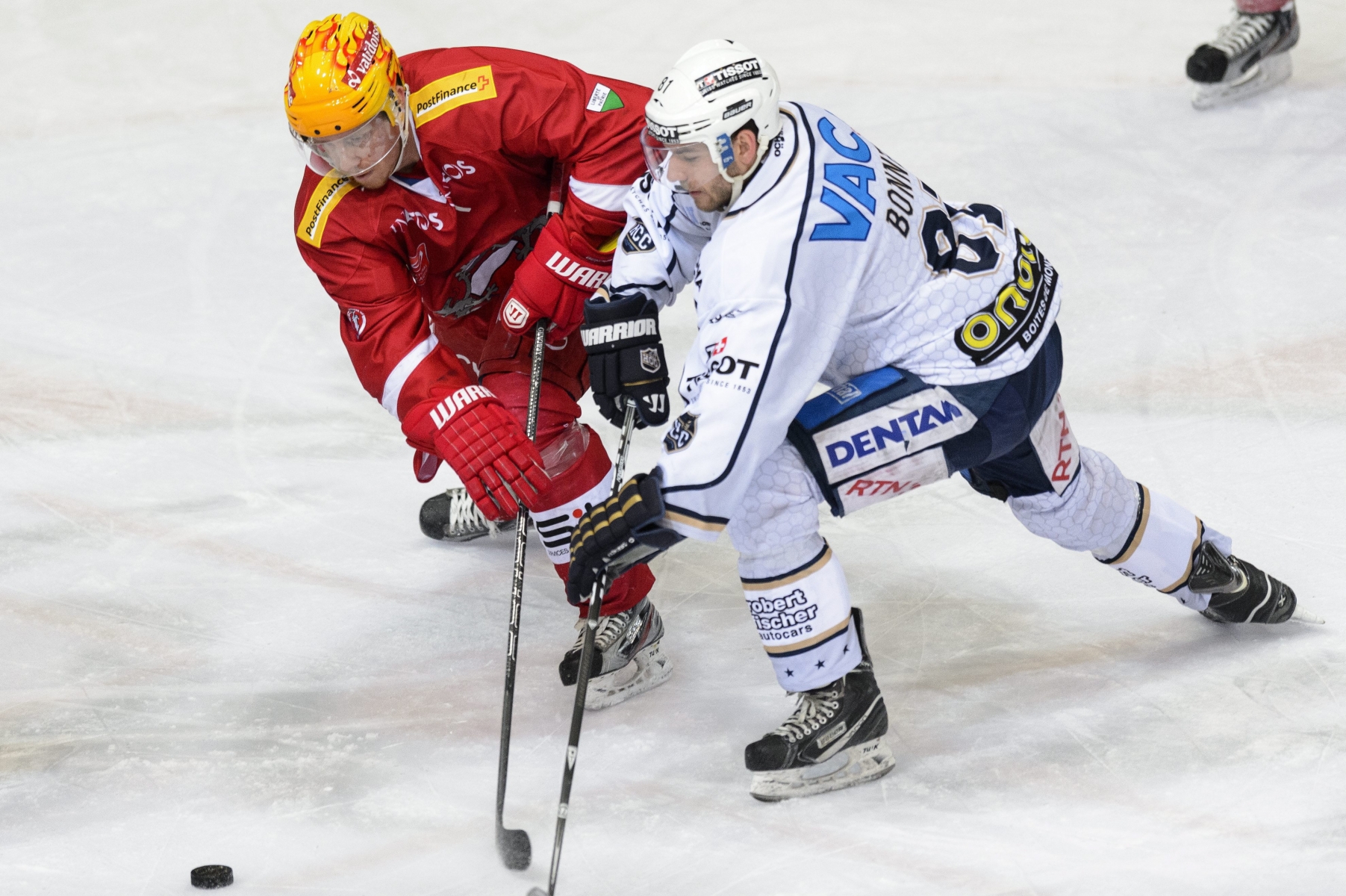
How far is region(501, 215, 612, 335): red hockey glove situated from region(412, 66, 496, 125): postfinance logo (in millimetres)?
299

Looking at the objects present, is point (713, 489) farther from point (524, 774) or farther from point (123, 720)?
point (123, 720)

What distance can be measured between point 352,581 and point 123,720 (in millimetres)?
701

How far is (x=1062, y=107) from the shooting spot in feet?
18.6

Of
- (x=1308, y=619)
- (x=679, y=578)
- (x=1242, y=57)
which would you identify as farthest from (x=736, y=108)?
(x=1242, y=57)

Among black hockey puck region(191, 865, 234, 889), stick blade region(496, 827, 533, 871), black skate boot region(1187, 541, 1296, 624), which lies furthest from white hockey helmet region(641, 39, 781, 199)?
black hockey puck region(191, 865, 234, 889)

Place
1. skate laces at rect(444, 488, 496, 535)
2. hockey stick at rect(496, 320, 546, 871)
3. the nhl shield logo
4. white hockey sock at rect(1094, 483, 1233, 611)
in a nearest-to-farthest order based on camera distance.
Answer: hockey stick at rect(496, 320, 546, 871) < white hockey sock at rect(1094, 483, 1233, 611) < the nhl shield logo < skate laces at rect(444, 488, 496, 535)

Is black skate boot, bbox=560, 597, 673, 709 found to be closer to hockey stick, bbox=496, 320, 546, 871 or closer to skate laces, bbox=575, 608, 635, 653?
skate laces, bbox=575, 608, 635, 653

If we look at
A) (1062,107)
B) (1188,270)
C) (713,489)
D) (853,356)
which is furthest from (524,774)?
(1062,107)

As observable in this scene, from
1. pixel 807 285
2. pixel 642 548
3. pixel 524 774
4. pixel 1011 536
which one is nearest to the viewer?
pixel 807 285

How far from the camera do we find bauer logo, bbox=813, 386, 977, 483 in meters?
2.55

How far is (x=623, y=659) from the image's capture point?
3.15 meters

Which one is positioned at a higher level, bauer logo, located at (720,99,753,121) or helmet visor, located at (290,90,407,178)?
bauer logo, located at (720,99,753,121)

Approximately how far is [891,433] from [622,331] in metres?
0.58

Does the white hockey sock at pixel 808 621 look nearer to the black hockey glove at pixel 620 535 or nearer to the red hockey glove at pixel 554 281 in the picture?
the black hockey glove at pixel 620 535
